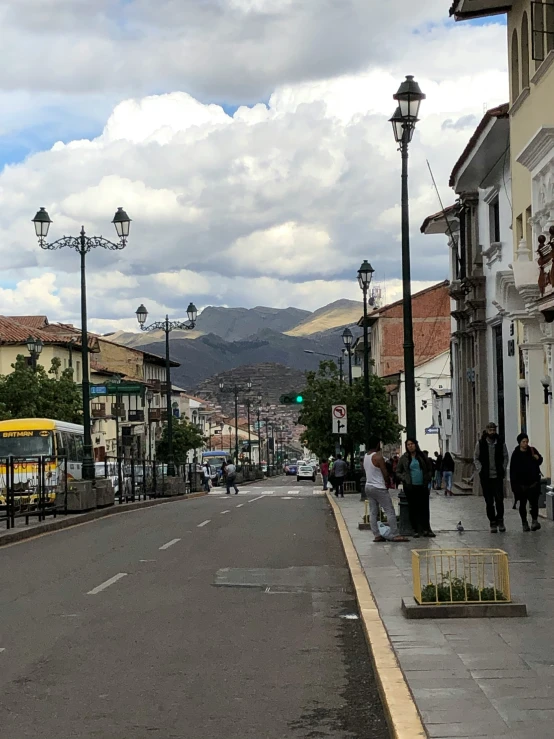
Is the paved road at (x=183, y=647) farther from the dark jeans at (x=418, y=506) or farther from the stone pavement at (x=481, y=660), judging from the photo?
the dark jeans at (x=418, y=506)

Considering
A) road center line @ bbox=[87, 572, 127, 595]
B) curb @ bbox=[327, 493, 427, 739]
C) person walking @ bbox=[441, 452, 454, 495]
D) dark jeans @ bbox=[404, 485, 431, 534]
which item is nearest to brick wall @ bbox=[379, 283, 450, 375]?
person walking @ bbox=[441, 452, 454, 495]

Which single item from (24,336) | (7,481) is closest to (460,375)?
(7,481)

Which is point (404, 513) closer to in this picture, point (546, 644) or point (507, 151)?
point (546, 644)

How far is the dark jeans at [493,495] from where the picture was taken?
19.0 metres

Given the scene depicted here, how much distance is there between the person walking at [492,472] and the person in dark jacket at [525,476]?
0.81 feet

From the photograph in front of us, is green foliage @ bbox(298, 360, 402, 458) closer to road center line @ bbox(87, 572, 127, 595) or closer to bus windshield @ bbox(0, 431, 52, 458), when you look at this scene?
bus windshield @ bbox(0, 431, 52, 458)

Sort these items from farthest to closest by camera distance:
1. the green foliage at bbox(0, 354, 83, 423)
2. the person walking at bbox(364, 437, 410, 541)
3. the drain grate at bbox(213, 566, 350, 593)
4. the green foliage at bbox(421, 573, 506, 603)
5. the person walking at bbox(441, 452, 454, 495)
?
the green foliage at bbox(0, 354, 83, 423)
the person walking at bbox(441, 452, 454, 495)
the person walking at bbox(364, 437, 410, 541)
the drain grate at bbox(213, 566, 350, 593)
the green foliage at bbox(421, 573, 506, 603)

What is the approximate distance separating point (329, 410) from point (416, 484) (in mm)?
37877

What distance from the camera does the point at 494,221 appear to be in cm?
3419

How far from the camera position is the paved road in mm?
6957

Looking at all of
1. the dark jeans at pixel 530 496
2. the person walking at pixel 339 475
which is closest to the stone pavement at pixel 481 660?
the dark jeans at pixel 530 496

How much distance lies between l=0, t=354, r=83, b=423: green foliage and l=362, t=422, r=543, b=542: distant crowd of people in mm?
38535

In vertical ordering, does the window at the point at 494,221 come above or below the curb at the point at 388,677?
above

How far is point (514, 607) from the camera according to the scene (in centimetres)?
982
